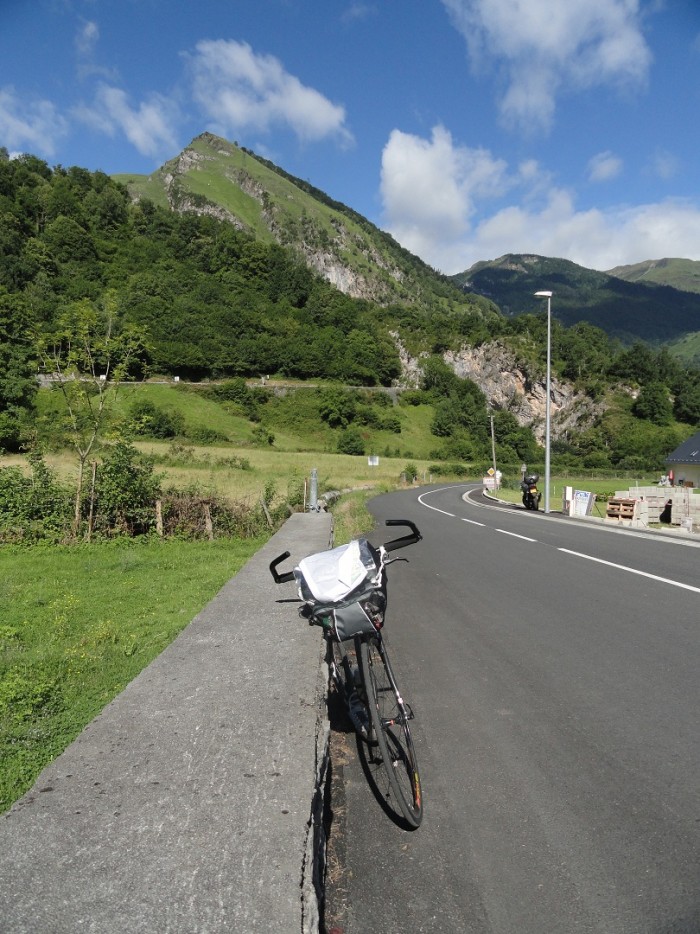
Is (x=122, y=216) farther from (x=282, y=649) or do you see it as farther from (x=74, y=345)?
(x=282, y=649)

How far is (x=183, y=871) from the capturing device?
6.86 ft

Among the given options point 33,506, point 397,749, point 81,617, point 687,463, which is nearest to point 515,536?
point 81,617

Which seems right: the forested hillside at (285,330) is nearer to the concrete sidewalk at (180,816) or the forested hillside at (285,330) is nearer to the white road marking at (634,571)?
the white road marking at (634,571)

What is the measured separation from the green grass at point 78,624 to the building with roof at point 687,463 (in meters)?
55.2

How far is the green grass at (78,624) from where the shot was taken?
4.09 meters

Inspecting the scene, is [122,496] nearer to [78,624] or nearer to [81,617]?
[81,617]

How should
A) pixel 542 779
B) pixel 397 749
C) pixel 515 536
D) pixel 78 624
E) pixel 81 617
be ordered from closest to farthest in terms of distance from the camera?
1. pixel 397 749
2. pixel 542 779
3. pixel 78 624
4. pixel 81 617
5. pixel 515 536

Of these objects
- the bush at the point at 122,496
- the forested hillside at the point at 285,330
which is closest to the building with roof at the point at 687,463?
the forested hillside at the point at 285,330

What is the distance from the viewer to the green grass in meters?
4.09

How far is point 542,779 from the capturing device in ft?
11.0

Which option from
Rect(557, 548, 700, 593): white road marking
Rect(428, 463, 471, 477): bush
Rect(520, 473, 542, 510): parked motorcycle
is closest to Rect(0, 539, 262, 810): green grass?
Rect(557, 548, 700, 593): white road marking

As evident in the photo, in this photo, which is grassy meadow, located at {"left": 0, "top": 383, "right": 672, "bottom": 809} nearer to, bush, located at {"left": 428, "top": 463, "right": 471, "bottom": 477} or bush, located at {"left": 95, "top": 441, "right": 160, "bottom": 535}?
bush, located at {"left": 95, "top": 441, "right": 160, "bottom": 535}

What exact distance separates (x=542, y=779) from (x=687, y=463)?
61858 mm

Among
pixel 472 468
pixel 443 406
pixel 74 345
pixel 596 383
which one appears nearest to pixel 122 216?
pixel 443 406
